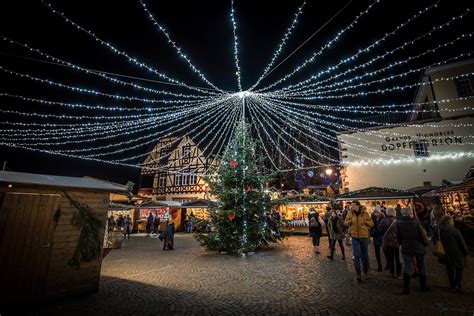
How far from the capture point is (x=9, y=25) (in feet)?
16.7

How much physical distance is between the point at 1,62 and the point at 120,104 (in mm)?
3800

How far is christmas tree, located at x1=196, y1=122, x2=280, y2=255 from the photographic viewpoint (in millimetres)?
8992

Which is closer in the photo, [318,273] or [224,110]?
[318,273]

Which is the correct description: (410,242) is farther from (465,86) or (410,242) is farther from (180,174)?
(180,174)

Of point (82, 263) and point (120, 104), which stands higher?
point (120, 104)

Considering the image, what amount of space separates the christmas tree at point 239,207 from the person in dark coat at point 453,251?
18.1 ft

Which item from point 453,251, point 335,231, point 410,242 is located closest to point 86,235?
point 410,242

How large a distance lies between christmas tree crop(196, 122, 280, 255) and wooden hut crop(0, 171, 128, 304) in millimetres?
4750

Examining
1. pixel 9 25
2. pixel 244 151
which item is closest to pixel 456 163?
pixel 244 151

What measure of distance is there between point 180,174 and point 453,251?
2143 centimetres

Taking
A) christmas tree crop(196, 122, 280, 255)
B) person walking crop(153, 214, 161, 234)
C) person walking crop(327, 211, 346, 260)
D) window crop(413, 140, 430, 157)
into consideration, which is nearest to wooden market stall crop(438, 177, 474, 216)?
window crop(413, 140, 430, 157)

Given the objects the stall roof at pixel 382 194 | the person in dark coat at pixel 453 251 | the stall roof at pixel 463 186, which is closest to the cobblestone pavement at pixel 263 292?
the person in dark coat at pixel 453 251

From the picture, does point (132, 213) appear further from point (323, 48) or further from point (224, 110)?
point (323, 48)

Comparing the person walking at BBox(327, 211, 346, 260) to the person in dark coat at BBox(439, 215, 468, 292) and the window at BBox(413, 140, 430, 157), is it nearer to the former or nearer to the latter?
the person in dark coat at BBox(439, 215, 468, 292)
